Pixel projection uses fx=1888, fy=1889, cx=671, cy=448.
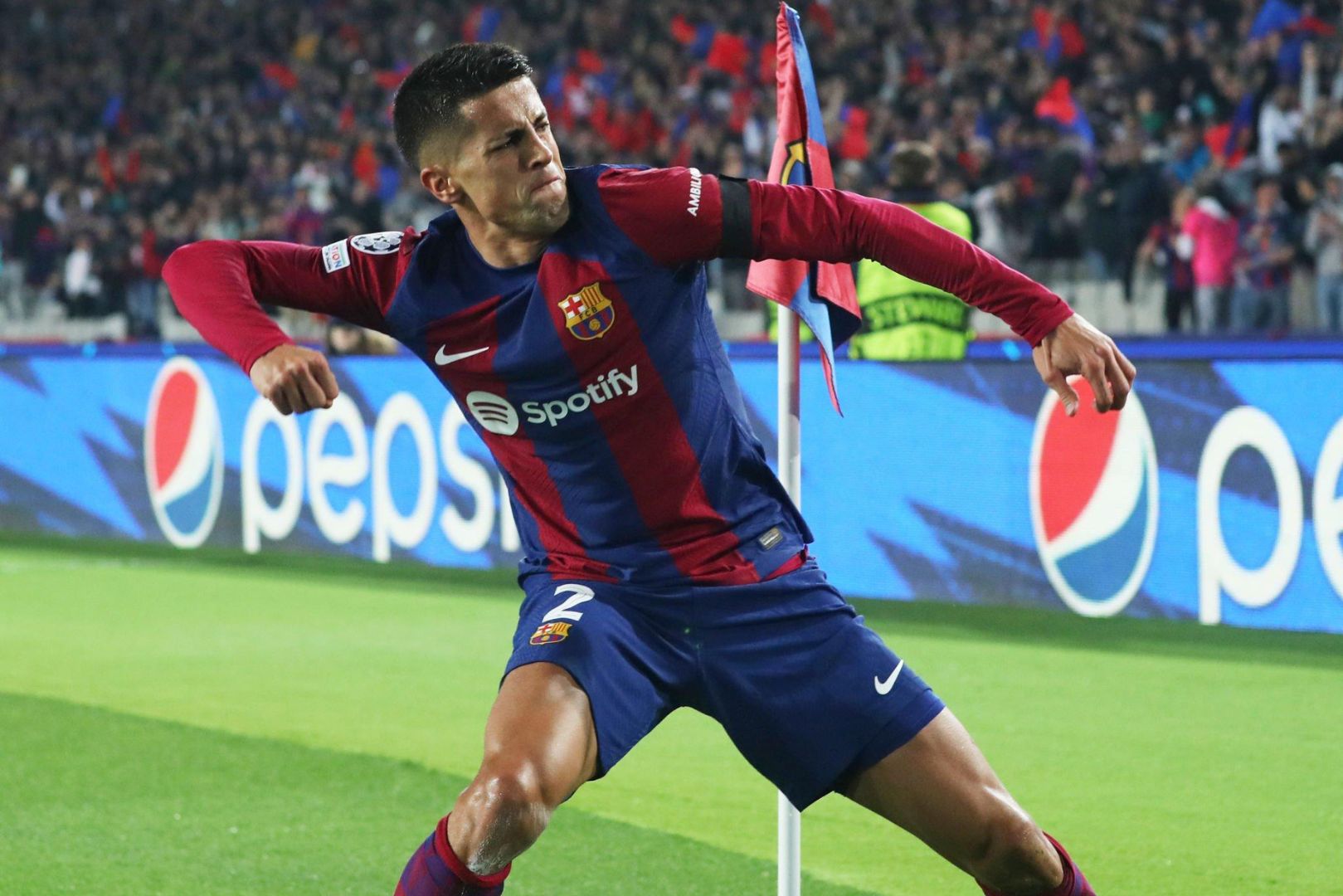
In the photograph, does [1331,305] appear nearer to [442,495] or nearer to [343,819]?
[442,495]

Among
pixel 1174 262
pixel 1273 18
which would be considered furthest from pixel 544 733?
pixel 1273 18

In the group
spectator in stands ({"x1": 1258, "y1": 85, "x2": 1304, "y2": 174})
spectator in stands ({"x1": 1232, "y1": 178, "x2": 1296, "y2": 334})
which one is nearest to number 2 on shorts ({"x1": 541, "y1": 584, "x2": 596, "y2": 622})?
spectator in stands ({"x1": 1232, "y1": 178, "x2": 1296, "y2": 334})

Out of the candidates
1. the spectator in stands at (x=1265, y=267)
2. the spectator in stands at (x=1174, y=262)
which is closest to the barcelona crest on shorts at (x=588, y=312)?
the spectator in stands at (x=1265, y=267)

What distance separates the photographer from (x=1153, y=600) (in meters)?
8.20

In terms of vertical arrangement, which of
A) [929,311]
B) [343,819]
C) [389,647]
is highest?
[929,311]

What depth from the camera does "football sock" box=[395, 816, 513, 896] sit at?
317 cm

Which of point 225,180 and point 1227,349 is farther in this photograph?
point 225,180

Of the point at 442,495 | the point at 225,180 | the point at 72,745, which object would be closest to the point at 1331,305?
the point at 442,495

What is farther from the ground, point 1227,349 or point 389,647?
point 1227,349

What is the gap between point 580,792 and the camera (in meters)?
6.03

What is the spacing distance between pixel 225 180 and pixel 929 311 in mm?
18600

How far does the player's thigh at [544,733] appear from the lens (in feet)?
10.5

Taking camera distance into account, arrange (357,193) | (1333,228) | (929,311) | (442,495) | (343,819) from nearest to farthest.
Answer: (343,819) → (929,311) → (442,495) → (1333,228) → (357,193)

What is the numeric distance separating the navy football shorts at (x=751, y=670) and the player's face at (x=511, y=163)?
0.72m
